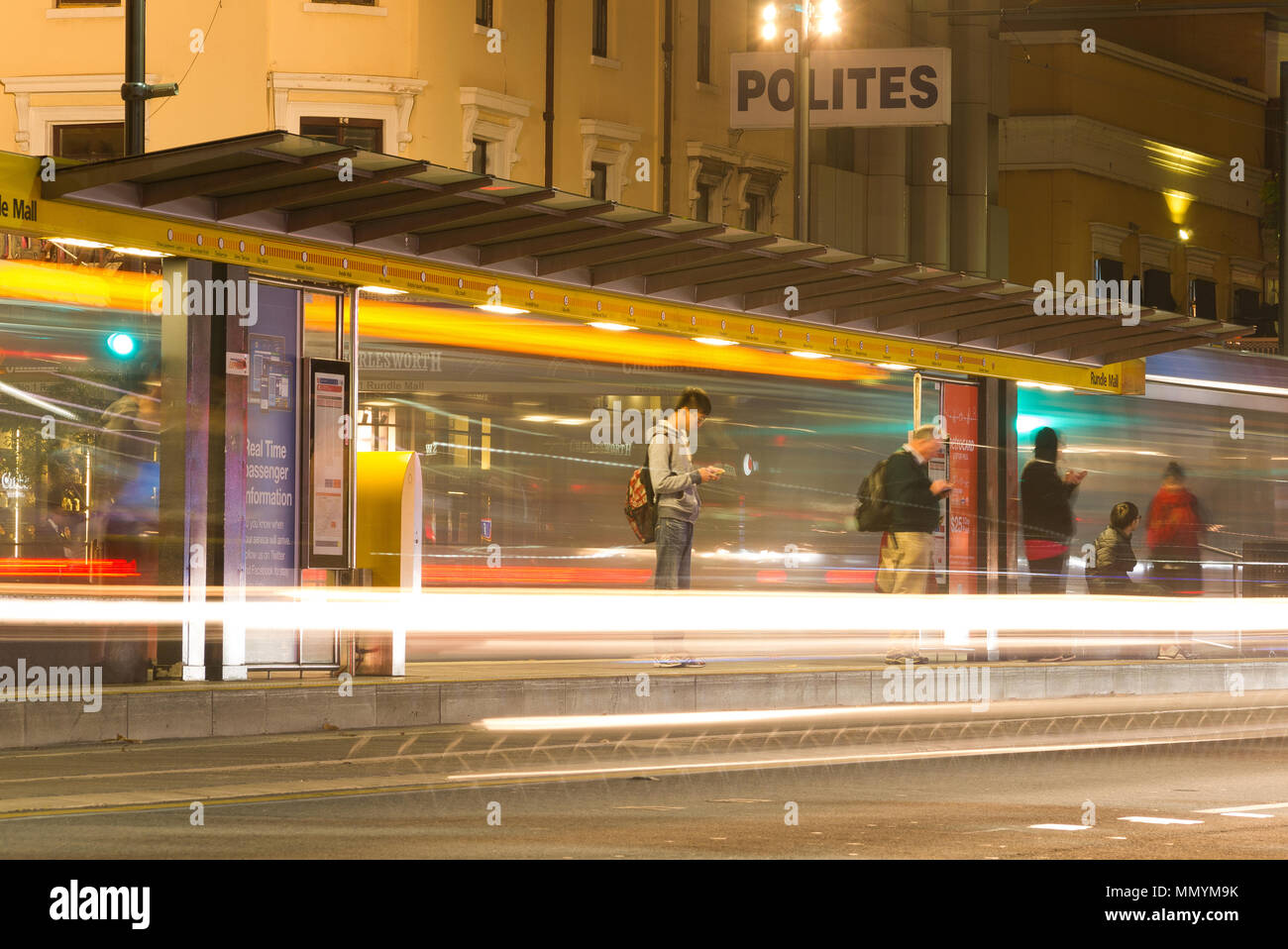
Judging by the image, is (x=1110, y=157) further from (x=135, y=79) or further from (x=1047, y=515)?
(x=135, y=79)

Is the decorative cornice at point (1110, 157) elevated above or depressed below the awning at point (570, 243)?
above

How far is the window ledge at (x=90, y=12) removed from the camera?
33.4 meters

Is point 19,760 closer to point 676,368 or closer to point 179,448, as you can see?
point 179,448

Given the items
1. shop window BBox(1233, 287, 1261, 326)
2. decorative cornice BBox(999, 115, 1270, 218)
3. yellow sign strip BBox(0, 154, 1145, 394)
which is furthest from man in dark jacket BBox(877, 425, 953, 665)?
shop window BBox(1233, 287, 1261, 326)

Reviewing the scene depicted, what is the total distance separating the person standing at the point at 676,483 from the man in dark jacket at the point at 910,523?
89.0 inches

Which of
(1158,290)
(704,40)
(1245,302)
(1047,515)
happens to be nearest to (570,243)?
(1047,515)

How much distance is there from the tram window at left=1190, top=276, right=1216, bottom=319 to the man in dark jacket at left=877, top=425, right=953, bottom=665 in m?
36.8

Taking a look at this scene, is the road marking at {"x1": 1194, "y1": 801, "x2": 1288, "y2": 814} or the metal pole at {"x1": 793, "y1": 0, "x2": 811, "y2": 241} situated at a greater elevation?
the metal pole at {"x1": 793, "y1": 0, "x2": 811, "y2": 241}

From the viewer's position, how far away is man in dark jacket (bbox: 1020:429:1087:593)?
19.9 meters

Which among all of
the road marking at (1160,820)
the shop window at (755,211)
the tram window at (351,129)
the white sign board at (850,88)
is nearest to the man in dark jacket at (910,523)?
the white sign board at (850,88)

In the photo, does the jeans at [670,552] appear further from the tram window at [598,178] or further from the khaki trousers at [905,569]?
the tram window at [598,178]

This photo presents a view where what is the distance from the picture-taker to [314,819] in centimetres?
930

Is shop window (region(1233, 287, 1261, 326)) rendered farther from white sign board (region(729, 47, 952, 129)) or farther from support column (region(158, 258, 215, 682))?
support column (region(158, 258, 215, 682))

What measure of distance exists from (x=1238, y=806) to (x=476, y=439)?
30.6ft
